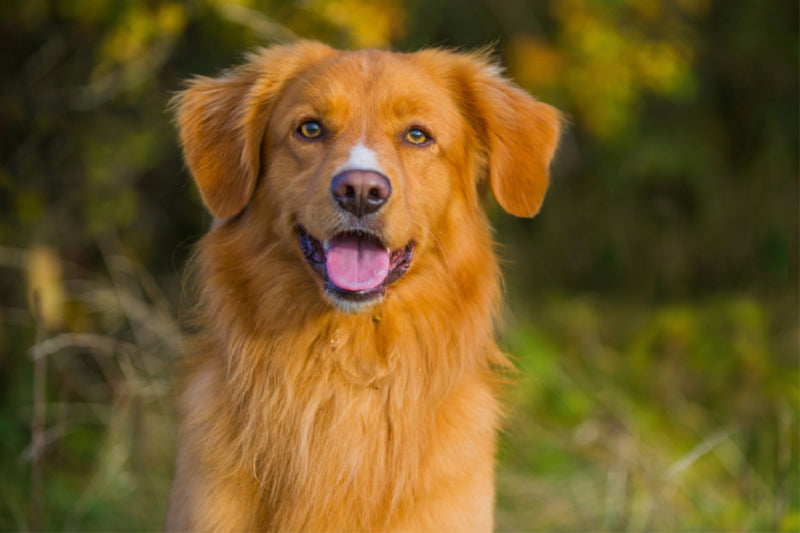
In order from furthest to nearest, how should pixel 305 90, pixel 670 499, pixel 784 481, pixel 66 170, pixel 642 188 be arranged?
pixel 642 188 < pixel 66 170 < pixel 670 499 < pixel 784 481 < pixel 305 90

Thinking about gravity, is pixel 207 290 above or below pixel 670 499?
above

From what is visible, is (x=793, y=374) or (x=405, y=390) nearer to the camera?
(x=405, y=390)

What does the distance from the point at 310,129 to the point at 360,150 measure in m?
0.33

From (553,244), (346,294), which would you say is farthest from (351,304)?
(553,244)

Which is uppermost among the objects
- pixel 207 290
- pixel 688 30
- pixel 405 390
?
pixel 688 30

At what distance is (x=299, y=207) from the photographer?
9.16 ft

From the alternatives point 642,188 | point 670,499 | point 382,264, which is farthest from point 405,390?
point 642,188

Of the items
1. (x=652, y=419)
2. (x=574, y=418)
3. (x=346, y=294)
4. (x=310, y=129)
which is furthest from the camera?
(x=652, y=419)

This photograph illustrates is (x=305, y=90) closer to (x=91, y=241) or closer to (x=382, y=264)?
(x=382, y=264)

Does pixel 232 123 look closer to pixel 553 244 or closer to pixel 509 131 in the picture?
pixel 509 131

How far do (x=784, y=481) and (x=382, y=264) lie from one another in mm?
2649

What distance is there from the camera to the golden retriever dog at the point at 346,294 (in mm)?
2691

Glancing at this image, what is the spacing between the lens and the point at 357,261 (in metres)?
2.72

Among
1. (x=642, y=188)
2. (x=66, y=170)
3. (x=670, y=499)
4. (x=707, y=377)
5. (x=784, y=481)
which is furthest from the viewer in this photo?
(x=642, y=188)
